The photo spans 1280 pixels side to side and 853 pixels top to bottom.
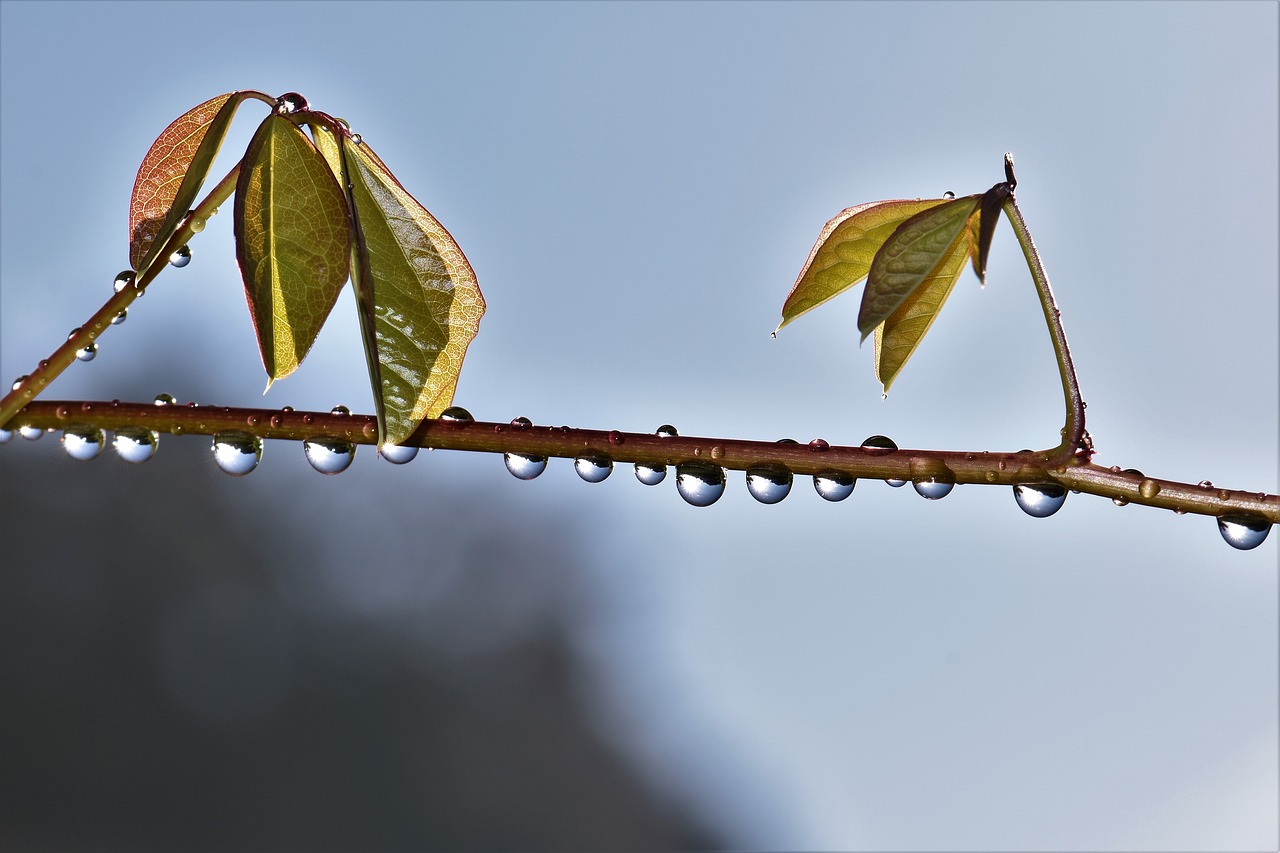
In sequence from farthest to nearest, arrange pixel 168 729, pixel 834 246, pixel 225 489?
1. pixel 225 489
2. pixel 168 729
3. pixel 834 246

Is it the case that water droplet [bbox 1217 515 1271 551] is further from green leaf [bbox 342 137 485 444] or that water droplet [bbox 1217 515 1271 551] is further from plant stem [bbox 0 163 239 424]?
plant stem [bbox 0 163 239 424]

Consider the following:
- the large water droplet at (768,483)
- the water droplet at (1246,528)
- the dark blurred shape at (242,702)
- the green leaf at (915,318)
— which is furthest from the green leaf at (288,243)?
the dark blurred shape at (242,702)

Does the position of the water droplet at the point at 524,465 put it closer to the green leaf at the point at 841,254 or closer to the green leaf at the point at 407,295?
the green leaf at the point at 407,295

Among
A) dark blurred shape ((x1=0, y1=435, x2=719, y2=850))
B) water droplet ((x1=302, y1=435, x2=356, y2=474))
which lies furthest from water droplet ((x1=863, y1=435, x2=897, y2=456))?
dark blurred shape ((x1=0, y1=435, x2=719, y2=850))

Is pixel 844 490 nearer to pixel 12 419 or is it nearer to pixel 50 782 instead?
pixel 12 419

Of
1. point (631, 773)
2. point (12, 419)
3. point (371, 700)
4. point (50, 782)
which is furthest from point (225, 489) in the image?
point (12, 419)

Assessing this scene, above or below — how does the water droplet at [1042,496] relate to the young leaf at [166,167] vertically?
below
